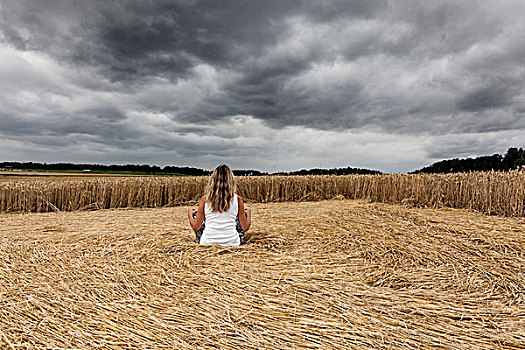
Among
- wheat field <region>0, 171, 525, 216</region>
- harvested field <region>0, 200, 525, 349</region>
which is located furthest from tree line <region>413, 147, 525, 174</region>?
harvested field <region>0, 200, 525, 349</region>

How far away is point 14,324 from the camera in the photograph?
1917 mm

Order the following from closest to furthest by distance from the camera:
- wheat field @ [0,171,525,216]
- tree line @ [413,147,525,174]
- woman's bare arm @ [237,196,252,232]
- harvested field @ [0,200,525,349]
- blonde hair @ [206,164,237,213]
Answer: harvested field @ [0,200,525,349] → blonde hair @ [206,164,237,213] → woman's bare arm @ [237,196,252,232] → wheat field @ [0,171,525,216] → tree line @ [413,147,525,174]

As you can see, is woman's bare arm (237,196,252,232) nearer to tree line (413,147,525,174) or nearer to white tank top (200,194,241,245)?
white tank top (200,194,241,245)

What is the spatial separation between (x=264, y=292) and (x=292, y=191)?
27.7 feet

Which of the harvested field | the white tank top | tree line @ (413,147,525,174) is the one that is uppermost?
tree line @ (413,147,525,174)

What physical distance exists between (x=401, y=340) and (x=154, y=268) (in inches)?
79.0

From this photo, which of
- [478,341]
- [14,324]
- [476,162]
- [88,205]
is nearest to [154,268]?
[14,324]

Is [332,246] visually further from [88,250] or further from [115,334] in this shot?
[88,250]

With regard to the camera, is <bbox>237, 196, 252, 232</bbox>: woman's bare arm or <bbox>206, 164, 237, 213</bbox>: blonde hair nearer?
<bbox>206, 164, 237, 213</bbox>: blonde hair

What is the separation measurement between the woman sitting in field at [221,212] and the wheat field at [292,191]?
6.01m

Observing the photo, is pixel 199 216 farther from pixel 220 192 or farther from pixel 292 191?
pixel 292 191

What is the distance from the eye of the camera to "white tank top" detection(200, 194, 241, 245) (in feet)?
11.3

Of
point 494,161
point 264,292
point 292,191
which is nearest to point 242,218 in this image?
point 264,292

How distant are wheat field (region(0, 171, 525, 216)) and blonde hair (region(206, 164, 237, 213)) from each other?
622 cm
